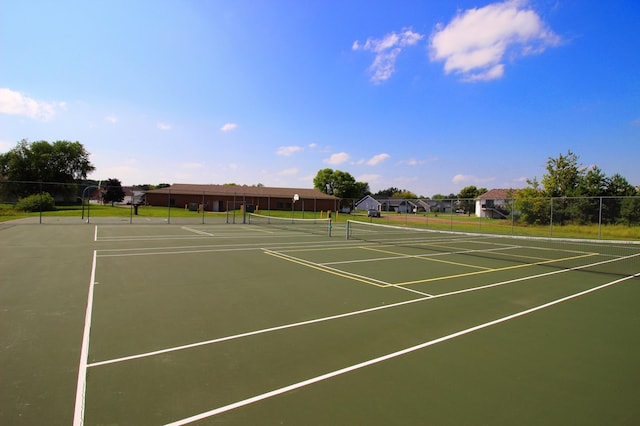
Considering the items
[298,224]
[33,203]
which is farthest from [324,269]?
[33,203]

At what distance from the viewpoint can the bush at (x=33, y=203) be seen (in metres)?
35.9

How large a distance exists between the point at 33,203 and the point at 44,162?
118ft

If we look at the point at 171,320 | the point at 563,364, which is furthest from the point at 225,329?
the point at 563,364

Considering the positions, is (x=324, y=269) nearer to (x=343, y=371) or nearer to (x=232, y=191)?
(x=343, y=371)

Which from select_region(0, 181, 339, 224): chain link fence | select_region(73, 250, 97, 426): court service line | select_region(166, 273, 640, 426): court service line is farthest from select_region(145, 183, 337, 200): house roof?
select_region(166, 273, 640, 426): court service line

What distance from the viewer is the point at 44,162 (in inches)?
2534

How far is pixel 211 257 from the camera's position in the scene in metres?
13.3

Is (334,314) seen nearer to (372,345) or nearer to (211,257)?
(372,345)

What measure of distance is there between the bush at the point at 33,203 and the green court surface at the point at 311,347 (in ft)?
108

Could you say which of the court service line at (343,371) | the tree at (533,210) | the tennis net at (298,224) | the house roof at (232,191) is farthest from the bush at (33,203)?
the tree at (533,210)

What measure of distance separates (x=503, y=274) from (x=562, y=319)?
190 inches

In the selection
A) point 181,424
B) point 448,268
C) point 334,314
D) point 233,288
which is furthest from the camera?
point 448,268

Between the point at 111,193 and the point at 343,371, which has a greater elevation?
the point at 111,193

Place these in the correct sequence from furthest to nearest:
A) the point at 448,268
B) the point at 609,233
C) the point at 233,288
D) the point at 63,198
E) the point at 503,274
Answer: the point at 63,198, the point at 609,233, the point at 448,268, the point at 503,274, the point at 233,288
